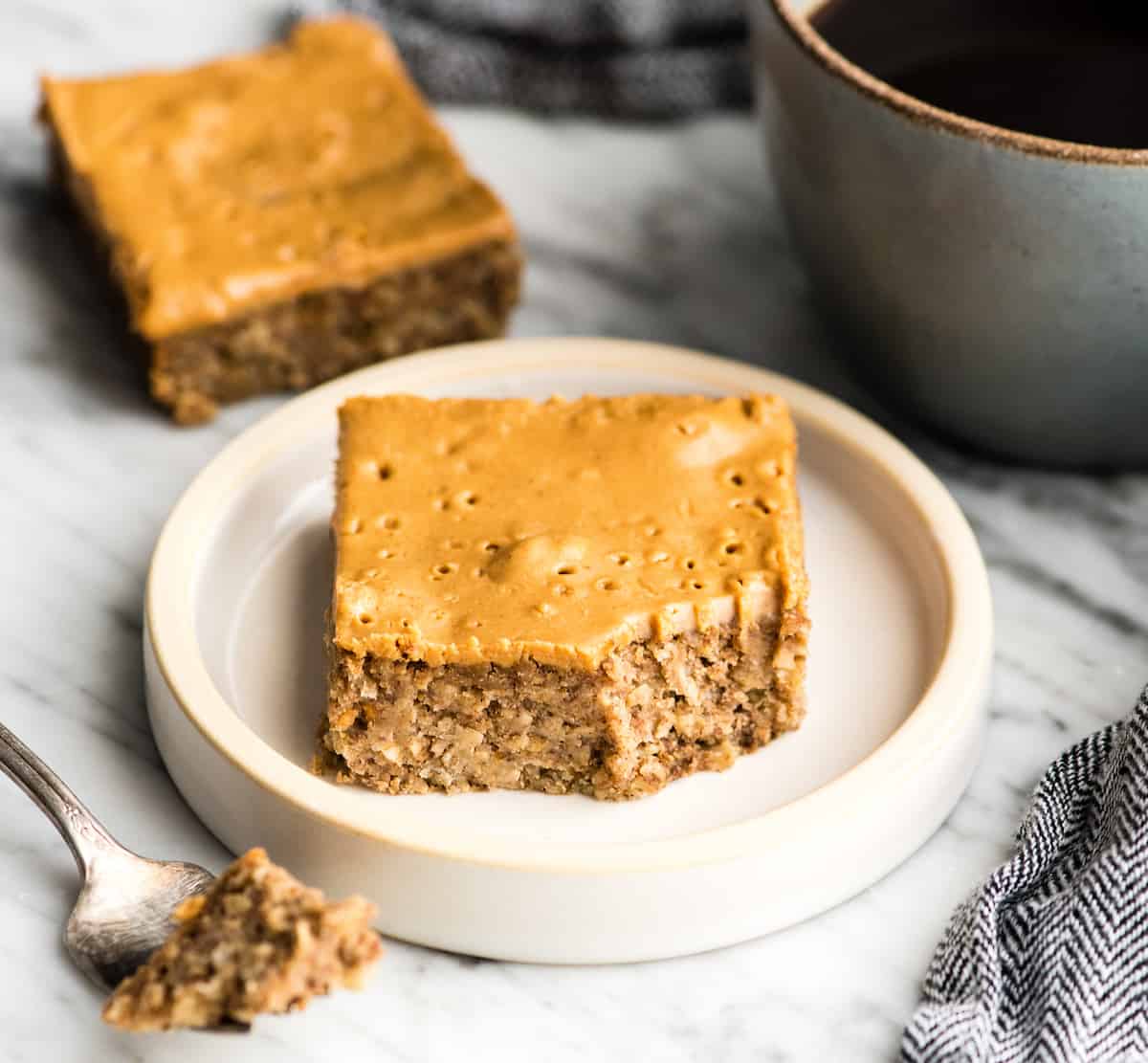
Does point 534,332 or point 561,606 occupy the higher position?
point 561,606

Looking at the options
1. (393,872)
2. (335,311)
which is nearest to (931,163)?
(335,311)

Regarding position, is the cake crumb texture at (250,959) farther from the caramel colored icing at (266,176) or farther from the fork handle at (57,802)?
the caramel colored icing at (266,176)

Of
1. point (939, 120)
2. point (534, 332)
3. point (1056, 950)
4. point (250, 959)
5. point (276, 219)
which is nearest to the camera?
point (250, 959)

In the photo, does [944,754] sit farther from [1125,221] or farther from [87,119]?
[87,119]

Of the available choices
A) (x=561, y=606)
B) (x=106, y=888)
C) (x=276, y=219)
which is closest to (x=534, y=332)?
(x=276, y=219)

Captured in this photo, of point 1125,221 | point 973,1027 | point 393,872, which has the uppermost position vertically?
point 1125,221

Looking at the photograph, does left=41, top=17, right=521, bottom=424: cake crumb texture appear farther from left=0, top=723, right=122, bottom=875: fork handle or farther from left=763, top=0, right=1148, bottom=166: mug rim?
left=0, top=723, right=122, bottom=875: fork handle

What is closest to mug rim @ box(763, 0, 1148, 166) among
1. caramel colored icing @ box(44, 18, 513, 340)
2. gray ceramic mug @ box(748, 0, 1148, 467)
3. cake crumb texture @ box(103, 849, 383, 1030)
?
gray ceramic mug @ box(748, 0, 1148, 467)

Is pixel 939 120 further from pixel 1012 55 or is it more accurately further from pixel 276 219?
pixel 276 219
